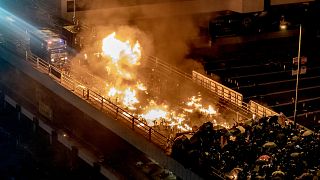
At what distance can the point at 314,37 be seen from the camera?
36.6 m

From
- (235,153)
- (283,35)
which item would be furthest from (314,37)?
(235,153)

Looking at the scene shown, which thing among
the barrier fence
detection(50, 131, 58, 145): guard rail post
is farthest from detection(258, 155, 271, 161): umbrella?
detection(50, 131, 58, 145): guard rail post

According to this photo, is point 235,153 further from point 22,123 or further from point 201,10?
point 201,10

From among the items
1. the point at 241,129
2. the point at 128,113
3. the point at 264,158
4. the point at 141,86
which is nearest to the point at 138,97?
the point at 141,86

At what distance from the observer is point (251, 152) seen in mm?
18391

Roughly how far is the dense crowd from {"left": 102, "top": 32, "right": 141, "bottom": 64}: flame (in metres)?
10.0

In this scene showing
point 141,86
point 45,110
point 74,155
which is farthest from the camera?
point 45,110

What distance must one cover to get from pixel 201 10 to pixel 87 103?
13.7 metres

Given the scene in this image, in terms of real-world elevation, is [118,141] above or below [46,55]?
below

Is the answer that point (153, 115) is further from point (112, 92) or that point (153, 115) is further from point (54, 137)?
point (54, 137)

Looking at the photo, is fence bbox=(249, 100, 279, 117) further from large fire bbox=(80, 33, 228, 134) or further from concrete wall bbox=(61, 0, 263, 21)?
concrete wall bbox=(61, 0, 263, 21)

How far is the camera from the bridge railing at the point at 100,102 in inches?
788

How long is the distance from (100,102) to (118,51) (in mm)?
6640

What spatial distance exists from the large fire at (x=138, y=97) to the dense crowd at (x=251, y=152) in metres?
2.95
